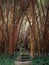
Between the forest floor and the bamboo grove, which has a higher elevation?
the bamboo grove

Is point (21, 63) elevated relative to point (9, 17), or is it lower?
lower

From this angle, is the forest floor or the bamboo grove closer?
the forest floor

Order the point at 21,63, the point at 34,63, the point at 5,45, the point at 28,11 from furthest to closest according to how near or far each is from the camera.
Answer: the point at 5,45, the point at 28,11, the point at 34,63, the point at 21,63

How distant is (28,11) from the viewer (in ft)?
18.8

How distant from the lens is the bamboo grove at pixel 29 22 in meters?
5.64

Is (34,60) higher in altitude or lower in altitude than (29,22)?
lower

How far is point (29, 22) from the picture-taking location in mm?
5664

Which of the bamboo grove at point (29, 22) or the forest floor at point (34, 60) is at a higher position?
the bamboo grove at point (29, 22)

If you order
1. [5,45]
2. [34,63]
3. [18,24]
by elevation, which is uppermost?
[18,24]

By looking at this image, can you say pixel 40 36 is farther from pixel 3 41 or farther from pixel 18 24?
pixel 3 41

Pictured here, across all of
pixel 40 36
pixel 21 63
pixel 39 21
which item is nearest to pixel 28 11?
pixel 39 21

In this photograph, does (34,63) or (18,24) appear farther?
(18,24)

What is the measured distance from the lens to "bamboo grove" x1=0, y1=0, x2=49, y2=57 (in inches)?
222

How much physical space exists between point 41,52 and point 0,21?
1565 millimetres
